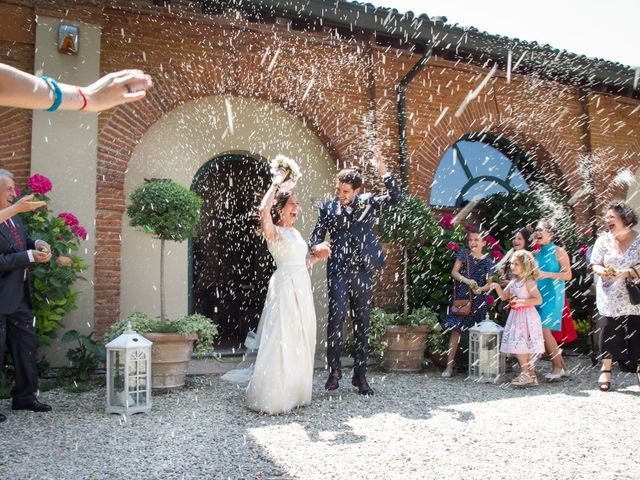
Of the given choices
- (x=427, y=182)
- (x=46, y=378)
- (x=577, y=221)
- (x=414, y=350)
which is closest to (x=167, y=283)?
(x=46, y=378)

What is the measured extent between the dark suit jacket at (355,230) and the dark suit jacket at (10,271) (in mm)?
2458

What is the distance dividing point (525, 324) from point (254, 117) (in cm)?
428

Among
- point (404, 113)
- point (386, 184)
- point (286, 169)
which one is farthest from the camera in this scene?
point (404, 113)

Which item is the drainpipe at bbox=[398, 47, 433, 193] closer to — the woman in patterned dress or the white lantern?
the woman in patterned dress

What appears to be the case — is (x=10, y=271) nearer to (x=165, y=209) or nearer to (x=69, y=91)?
(x=165, y=209)

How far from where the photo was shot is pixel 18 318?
5008 mm

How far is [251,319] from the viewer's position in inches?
391

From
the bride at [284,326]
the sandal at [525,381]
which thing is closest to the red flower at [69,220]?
the bride at [284,326]

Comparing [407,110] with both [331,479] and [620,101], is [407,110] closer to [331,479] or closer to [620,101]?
[620,101]

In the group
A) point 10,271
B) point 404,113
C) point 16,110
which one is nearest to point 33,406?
point 10,271

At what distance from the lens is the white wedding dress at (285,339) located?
495 centimetres

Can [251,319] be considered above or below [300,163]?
below

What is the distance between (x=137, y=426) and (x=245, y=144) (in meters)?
4.51

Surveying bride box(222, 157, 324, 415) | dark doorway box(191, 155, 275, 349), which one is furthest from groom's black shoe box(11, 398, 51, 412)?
dark doorway box(191, 155, 275, 349)
